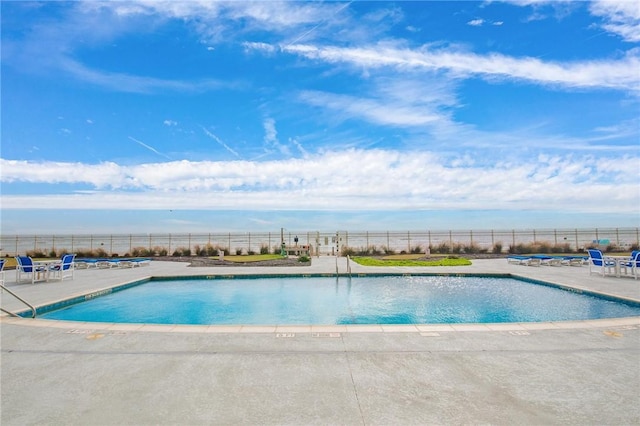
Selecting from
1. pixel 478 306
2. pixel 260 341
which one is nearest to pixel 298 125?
pixel 478 306

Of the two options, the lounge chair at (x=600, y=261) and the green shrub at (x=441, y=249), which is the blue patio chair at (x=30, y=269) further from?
the green shrub at (x=441, y=249)

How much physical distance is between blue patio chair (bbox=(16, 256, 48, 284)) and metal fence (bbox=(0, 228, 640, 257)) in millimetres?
12235

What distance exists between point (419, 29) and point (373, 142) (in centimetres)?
720

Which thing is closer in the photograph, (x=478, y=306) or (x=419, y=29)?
(x=478, y=306)

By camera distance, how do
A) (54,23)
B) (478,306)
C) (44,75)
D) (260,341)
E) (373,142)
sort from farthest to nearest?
(373,142)
(44,75)
(54,23)
(478,306)
(260,341)

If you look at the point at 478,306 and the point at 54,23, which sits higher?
the point at 54,23

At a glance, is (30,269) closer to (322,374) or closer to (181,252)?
(322,374)

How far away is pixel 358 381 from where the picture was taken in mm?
3359

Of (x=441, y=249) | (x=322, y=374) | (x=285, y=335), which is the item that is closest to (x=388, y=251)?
(x=441, y=249)

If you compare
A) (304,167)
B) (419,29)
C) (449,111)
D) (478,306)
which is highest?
(419,29)

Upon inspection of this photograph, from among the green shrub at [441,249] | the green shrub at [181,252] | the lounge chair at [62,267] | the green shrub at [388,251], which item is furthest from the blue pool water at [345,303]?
the green shrub at [181,252]

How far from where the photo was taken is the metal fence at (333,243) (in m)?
23.5

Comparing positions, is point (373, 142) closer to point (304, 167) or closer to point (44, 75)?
point (304, 167)

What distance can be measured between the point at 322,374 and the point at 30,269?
1089cm
